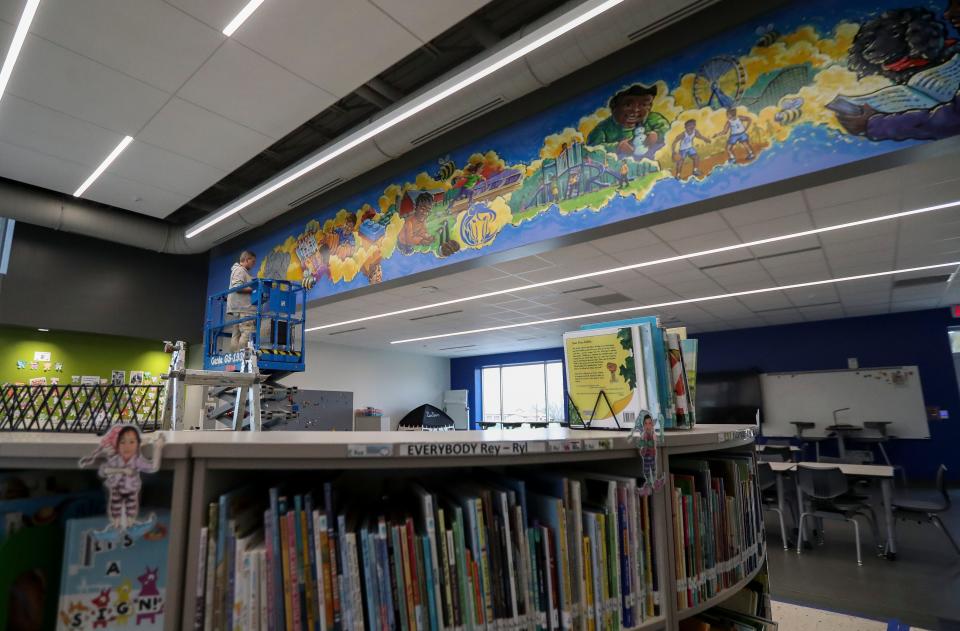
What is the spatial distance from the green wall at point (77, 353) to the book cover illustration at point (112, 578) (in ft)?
27.0

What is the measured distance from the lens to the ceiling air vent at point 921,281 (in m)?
6.46

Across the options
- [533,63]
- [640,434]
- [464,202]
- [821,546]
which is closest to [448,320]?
[464,202]

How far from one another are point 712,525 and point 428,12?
355 cm

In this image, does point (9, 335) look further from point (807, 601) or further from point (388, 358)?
point (807, 601)

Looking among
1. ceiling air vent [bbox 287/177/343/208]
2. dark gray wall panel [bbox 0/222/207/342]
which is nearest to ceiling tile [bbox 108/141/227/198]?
ceiling air vent [bbox 287/177/343/208]

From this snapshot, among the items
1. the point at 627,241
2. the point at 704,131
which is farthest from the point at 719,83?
the point at 627,241

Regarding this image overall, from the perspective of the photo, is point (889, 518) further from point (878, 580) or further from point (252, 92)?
point (252, 92)

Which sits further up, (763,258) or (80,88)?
(80,88)

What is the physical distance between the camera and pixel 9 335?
6.79m

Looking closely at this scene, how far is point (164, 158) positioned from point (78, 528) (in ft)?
18.2

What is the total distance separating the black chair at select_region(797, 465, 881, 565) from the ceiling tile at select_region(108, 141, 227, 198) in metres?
6.99

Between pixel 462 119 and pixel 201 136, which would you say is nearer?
pixel 462 119

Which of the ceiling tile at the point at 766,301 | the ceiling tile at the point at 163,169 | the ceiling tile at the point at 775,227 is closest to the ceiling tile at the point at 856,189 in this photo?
the ceiling tile at the point at 775,227

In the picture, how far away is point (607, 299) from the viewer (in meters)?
7.39
